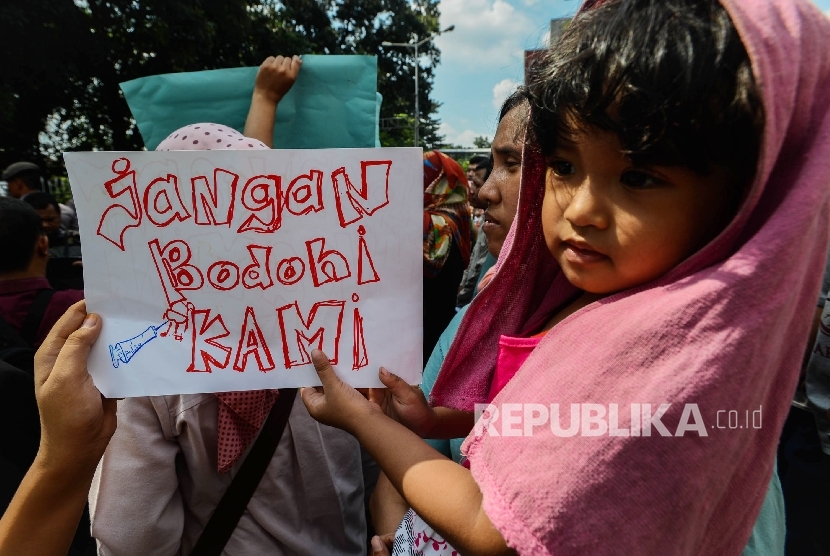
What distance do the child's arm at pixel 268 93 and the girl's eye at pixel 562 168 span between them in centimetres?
93

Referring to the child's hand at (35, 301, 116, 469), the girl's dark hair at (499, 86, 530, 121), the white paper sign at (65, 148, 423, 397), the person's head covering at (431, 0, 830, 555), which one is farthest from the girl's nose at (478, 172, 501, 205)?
the child's hand at (35, 301, 116, 469)

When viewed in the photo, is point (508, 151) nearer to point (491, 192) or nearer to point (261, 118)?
point (491, 192)

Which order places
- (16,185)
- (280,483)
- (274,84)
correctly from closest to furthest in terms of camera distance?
(280,483) < (274,84) < (16,185)

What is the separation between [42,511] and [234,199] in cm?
71

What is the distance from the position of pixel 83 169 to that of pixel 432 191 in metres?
2.58

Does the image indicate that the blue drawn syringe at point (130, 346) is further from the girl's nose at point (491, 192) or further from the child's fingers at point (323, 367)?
the girl's nose at point (491, 192)

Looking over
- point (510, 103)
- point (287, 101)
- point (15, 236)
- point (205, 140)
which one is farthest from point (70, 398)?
point (15, 236)

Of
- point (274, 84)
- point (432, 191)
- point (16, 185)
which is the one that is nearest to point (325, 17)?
point (16, 185)

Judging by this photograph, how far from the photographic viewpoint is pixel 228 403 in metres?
1.15

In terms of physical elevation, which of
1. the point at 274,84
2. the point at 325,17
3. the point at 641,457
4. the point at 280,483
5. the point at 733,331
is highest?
the point at 325,17

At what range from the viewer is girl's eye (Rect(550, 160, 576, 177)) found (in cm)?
81

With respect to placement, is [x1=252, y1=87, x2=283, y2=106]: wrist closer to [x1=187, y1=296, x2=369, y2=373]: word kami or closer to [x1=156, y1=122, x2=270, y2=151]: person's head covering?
[x1=156, y1=122, x2=270, y2=151]: person's head covering

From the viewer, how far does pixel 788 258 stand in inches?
23.3

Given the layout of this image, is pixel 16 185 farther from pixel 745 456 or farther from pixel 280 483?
pixel 745 456
